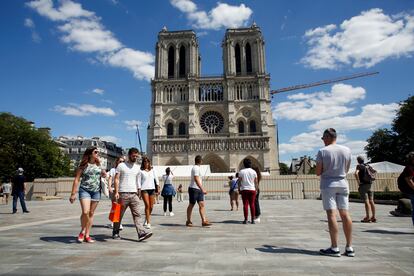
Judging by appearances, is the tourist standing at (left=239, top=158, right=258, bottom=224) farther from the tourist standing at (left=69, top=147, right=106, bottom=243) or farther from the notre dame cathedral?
the notre dame cathedral

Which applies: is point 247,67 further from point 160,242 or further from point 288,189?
point 160,242

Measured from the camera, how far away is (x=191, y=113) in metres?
47.5

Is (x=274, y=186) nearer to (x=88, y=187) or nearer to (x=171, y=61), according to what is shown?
(x=88, y=187)

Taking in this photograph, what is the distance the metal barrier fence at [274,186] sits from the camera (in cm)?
2202

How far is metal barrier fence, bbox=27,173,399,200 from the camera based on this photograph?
2202 cm

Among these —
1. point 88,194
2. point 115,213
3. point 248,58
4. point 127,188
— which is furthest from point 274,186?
point 248,58

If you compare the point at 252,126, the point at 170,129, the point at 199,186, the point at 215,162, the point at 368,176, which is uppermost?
the point at 252,126

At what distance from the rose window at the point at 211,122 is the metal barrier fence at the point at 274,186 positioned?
24.4 m

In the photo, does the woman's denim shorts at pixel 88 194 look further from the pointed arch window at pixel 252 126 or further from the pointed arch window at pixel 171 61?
the pointed arch window at pixel 171 61

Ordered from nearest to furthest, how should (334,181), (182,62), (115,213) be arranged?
(334,181)
(115,213)
(182,62)

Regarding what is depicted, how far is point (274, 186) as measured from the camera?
23.8 meters

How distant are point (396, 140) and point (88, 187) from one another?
1717 inches

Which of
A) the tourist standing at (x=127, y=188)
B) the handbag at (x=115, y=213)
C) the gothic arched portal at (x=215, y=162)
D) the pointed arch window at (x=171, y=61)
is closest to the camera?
the handbag at (x=115, y=213)

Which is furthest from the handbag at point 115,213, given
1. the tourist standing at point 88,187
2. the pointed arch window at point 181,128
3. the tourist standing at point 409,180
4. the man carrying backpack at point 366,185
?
the pointed arch window at point 181,128
